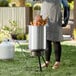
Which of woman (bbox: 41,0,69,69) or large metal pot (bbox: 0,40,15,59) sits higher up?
woman (bbox: 41,0,69,69)

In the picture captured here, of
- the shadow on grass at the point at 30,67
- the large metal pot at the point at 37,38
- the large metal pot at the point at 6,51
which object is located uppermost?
the large metal pot at the point at 37,38

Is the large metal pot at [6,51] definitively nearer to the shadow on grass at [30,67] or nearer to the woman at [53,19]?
the shadow on grass at [30,67]

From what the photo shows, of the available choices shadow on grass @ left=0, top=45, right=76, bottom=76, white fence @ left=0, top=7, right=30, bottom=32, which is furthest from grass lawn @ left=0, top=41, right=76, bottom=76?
white fence @ left=0, top=7, right=30, bottom=32

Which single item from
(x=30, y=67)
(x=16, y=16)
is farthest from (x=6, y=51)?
(x=16, y=16)

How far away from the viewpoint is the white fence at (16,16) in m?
14.5

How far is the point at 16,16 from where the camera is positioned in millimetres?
14727

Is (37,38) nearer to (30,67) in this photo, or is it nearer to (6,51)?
(30,67)

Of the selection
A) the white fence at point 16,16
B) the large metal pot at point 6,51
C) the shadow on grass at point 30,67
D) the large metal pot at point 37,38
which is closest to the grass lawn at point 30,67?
the shadow on grass at point 30,67

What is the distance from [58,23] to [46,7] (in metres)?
0.35

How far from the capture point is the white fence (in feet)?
47.7

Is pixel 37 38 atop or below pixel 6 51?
atop

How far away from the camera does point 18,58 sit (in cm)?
862

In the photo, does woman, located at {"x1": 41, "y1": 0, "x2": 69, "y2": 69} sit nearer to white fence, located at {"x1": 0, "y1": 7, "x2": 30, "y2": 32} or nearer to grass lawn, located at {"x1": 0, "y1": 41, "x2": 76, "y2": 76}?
grass lawn, located at {"x1": 0, "y1": 41, "x2": 76, "y2": 76}

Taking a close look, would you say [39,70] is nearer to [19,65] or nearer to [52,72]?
[52,72]
